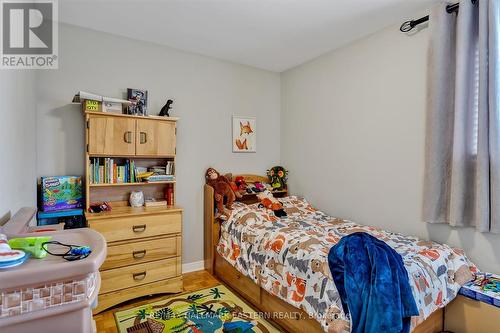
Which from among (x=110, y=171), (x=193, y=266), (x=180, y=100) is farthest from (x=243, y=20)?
(x=193, y=266)

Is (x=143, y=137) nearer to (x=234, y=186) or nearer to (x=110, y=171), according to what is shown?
(x=110, y=171)

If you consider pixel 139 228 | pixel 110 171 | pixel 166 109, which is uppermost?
pixel 166 109

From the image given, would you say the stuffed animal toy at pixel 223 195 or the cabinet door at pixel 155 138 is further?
the stuffed animal toy at pixel 223 195

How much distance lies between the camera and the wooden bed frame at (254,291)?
6.06ft

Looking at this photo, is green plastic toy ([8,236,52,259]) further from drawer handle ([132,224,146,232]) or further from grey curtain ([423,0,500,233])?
grey curtain ([423,0,500,233])

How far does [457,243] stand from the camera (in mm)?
2051

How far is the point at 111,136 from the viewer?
98.0 inches

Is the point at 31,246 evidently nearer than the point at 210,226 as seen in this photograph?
Yes

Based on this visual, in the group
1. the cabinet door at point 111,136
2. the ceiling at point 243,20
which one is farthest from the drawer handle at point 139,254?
the ceiling at point 243,20

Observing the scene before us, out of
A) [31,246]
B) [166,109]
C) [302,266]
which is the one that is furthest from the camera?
[166,109]

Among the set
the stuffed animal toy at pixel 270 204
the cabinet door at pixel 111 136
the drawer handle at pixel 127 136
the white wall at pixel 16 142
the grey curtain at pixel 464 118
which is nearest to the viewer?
the white wall at pixel 16 142

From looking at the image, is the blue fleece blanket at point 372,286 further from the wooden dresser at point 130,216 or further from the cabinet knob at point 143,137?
the cabinet knob at point 143,137

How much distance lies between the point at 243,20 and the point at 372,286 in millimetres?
2295

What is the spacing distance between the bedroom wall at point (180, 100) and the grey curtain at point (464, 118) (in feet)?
6.60
